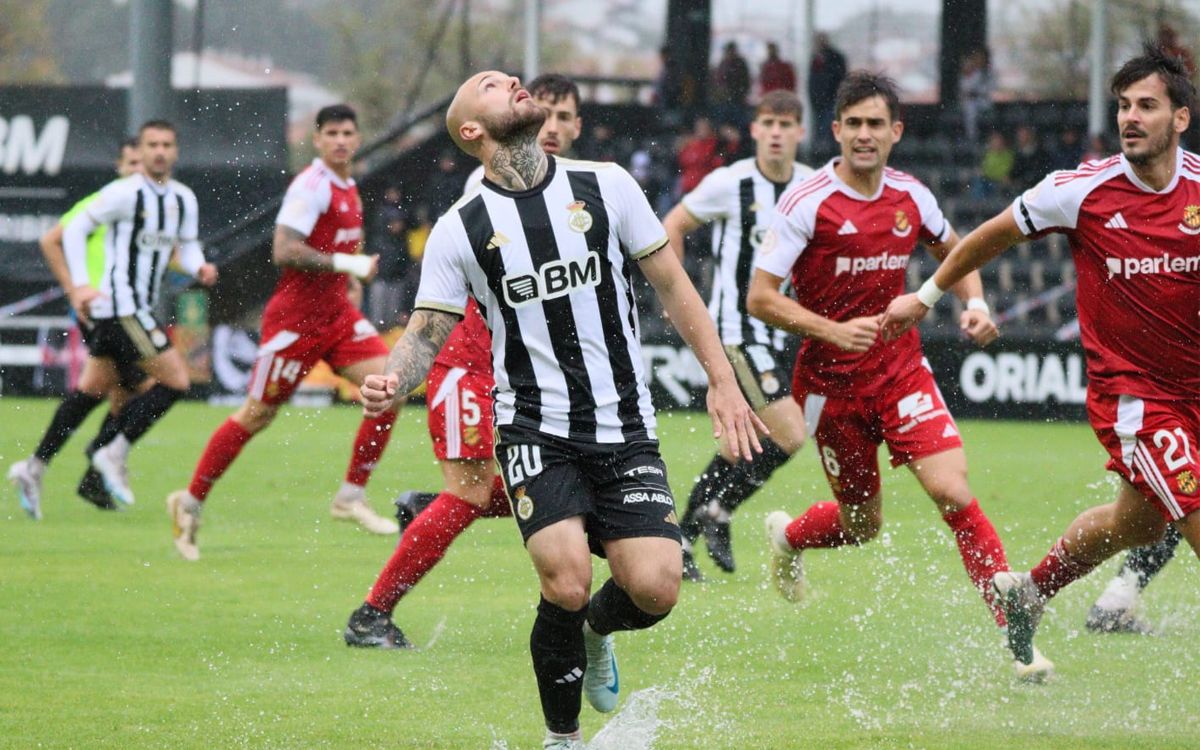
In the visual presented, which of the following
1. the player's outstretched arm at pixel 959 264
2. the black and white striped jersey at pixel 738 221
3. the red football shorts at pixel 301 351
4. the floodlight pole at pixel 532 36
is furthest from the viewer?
the floodlight pole at pixel 532 36

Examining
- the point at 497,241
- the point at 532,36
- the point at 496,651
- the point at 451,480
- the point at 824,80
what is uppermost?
the point at 532,36

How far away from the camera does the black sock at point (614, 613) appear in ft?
17.5

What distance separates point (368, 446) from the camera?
985cm

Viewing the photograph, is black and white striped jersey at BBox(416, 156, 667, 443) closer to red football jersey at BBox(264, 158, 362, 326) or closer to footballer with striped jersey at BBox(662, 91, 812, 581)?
footballer with striped jersey at BBox(662, 91, 812, 581)

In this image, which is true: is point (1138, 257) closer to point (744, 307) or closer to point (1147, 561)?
point (1147, 561)

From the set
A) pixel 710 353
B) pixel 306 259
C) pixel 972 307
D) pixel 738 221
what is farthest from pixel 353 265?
pixel 710 353

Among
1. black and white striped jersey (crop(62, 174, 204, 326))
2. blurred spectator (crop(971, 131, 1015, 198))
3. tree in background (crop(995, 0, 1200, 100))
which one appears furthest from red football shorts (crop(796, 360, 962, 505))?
tree in background (crop(995, 0, 1200, 100))

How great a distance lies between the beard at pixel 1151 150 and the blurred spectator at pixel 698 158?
1401cm

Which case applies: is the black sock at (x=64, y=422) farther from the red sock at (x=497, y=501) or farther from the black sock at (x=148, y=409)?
the red sock at (x=497, y=501)

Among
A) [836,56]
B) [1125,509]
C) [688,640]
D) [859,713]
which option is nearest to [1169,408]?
[1125,509]

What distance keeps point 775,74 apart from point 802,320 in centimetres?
1688

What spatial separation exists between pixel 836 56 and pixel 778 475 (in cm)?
1104

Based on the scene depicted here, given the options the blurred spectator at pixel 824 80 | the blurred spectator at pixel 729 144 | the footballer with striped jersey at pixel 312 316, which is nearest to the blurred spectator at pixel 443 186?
the blurred spectator at pixel 729 144

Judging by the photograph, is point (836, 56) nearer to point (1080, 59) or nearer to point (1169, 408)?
point (1080, 59)
